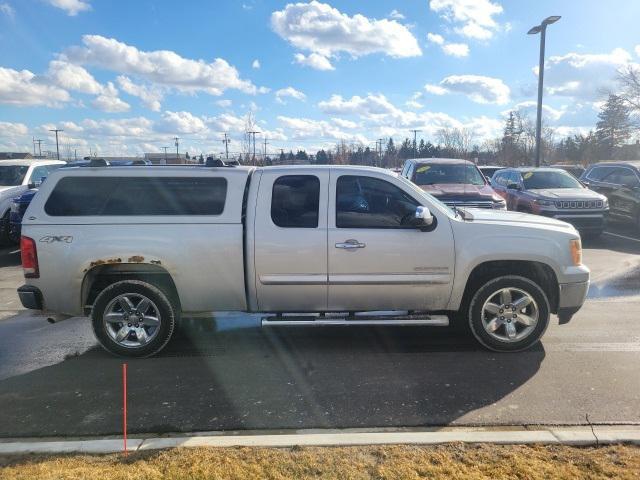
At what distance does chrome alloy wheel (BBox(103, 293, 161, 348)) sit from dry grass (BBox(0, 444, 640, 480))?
1.84m

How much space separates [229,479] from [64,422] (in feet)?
5.40

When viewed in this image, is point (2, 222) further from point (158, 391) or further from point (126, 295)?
point (158, 391)

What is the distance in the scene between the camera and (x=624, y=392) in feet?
13.7

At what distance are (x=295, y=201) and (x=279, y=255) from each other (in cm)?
57

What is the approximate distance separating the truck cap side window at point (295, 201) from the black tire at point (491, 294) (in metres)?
1.77

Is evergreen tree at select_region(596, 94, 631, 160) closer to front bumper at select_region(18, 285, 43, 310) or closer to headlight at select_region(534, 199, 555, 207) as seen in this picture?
headlight at select_region(534, 199, 555, 207)

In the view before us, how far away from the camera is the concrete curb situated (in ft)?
10.9

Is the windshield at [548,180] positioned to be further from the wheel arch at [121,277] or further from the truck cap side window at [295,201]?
the wheel arch at [121,277]

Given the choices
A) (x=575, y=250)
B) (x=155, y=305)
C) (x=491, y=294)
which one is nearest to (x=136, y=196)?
(x=155, y=305)

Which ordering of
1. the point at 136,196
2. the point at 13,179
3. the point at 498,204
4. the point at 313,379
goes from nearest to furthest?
the point at 313,379 → the point at 136,196 → the point at 498,204 → the point at 13,179

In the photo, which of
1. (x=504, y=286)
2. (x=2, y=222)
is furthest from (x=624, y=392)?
(x=2, y=222)

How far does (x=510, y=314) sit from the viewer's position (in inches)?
196

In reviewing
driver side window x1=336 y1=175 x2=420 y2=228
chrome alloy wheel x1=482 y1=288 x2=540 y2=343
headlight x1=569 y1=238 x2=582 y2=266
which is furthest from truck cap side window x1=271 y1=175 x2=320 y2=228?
headlight x1=569 y1=238 x2=582 y2=266

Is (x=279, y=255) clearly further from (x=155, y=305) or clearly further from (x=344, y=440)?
(x=344, y=440)
